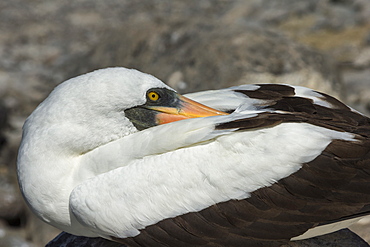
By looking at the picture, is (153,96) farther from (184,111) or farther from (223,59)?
(223,59)

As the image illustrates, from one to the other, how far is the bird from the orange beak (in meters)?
0.25

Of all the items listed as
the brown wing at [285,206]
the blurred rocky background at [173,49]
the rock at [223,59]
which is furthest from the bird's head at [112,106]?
the rock at [223,59]

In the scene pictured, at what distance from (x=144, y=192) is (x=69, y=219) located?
2.09 feet

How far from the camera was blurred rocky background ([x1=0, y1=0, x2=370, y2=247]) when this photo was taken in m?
6.82

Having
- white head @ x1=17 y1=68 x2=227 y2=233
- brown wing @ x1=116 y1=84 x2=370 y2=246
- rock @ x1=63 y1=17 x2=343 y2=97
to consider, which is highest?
rock @ x1=63 y1=17 x2=343 y2=97

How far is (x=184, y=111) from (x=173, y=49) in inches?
117

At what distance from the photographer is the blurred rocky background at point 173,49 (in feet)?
22.4

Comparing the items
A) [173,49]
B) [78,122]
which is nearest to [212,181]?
[78,122]

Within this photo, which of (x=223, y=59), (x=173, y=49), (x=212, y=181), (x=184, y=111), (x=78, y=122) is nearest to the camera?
(x=212, y=181)

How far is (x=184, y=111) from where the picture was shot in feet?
14.5

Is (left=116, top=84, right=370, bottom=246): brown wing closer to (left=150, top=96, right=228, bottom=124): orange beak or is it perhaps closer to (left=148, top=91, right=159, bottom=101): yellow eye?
(left=150, top=96, right=228, bottom=124): orange beak

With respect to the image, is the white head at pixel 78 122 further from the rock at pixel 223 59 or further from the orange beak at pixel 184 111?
the rock at pixel 223 59

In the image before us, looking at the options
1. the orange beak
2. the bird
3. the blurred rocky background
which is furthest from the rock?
the bird

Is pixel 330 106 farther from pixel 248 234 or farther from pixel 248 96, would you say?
pixel 248 234
